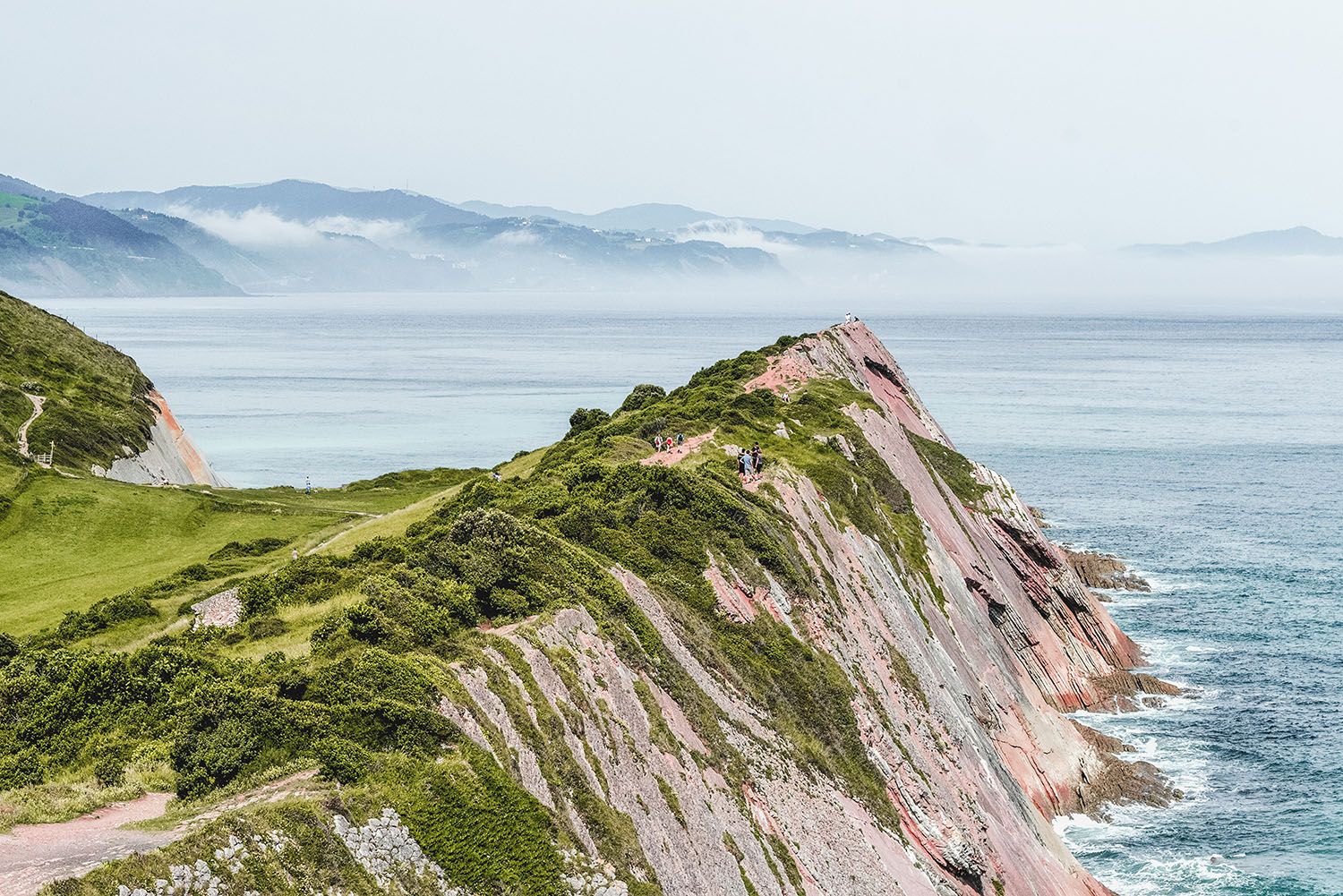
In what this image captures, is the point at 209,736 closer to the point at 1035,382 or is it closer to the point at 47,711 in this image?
the point at 47,711

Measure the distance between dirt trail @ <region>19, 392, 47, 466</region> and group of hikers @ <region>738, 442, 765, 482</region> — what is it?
1541 inches

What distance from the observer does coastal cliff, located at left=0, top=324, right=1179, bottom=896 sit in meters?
17.6

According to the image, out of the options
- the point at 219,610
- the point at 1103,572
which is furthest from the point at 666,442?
the point at 1103,572

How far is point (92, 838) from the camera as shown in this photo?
15219 millimetres

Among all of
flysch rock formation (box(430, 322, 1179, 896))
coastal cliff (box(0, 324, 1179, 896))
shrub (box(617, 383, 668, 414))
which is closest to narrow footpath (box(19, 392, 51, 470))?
coastal cliff (box(0, 324, 1179, 896))

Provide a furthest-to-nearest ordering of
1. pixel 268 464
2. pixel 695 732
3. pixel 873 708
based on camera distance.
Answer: pixel 268 464 → pixel 873 708 → pixel 695 732

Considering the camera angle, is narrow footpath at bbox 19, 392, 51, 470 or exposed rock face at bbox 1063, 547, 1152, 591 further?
exposed rock face at bbox 1063, 547, 1152, 591

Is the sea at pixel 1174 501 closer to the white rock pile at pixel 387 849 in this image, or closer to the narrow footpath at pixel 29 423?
the white rock pile at pixel 387 849

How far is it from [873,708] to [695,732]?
10.8m

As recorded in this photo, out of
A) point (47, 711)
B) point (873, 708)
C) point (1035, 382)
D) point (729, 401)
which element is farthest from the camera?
point (1035, 382)

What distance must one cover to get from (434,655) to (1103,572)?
218 ft

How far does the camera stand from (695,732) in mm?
26719

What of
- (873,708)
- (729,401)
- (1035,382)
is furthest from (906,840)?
(1035,382)

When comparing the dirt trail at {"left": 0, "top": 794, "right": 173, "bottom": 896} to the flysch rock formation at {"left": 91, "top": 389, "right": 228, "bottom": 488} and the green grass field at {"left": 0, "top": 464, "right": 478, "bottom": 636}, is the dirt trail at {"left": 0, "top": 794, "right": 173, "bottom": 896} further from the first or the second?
the flysch rock formation at {"left": 91, "top": 389, "right": 228, "bottom": 488}
